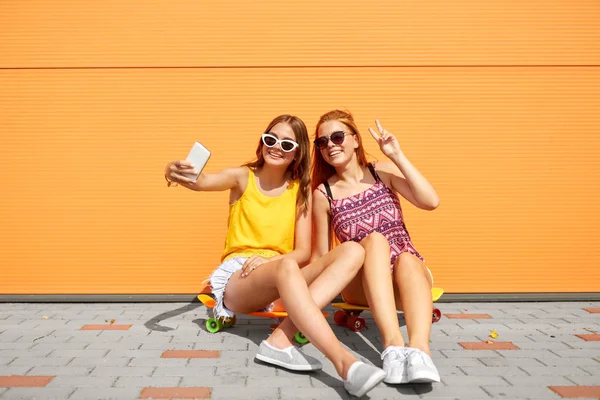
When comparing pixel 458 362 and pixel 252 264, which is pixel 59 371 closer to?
pixel 252 264

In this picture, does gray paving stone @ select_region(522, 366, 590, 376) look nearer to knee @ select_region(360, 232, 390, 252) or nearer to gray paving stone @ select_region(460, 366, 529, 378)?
gray paving stone @ select_region(460, 366, 529, 378)

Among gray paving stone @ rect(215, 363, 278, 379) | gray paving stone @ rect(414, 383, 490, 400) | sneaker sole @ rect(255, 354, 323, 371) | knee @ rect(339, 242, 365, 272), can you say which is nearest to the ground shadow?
gray paving stone @ rect(215, 363, 278, 379)

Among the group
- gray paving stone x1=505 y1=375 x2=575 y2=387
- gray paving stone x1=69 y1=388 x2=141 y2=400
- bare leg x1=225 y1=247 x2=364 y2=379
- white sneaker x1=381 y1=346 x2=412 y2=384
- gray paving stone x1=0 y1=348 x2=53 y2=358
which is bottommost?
gray paving stone x1=0 y1=348 x2=53 y2=358

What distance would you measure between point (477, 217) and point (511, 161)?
1.91ft

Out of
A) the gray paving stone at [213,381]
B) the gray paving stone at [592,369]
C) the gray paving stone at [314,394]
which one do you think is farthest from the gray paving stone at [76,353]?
the gray paving stone at [592,369]

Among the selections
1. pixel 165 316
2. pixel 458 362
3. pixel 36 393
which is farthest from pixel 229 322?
pixel 458 362

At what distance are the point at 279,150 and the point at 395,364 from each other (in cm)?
162

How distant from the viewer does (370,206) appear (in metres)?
3.26

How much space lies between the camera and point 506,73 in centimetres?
441

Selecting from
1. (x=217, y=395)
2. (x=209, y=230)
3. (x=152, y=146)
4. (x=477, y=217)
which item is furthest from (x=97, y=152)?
(x=477, y=217)

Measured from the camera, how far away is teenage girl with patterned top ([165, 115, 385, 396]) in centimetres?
254

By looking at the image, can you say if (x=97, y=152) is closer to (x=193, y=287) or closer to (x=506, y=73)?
(x=193, y=287)

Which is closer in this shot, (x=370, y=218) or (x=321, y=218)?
(x=370, y=218)

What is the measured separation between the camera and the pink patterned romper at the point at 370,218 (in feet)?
10.6
